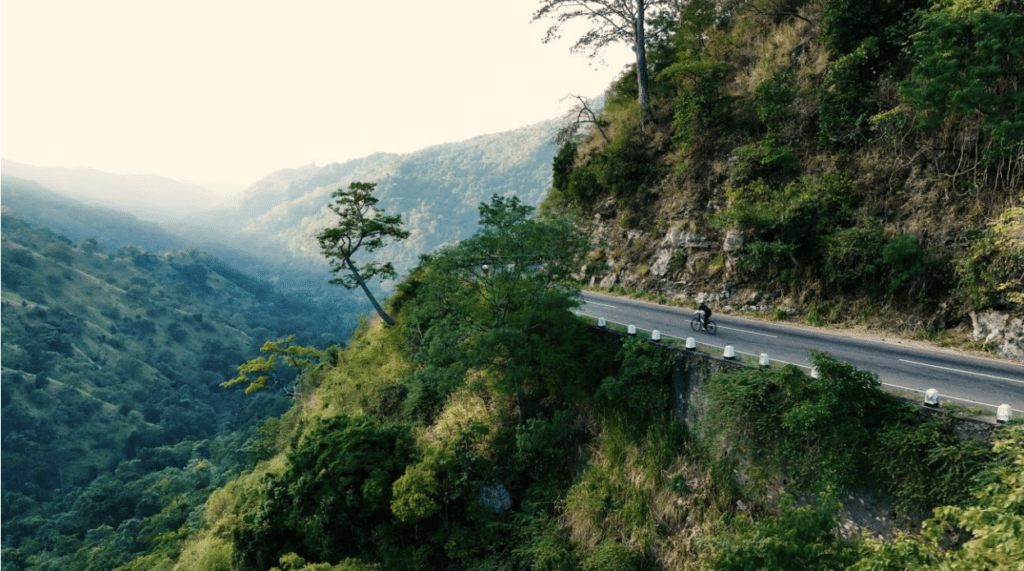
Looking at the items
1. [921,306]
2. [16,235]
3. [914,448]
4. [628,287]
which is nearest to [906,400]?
[914,448]

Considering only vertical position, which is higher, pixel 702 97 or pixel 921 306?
pixel 702 97

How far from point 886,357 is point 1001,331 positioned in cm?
290

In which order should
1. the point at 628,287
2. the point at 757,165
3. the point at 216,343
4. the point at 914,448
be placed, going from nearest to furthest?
1. the point at 914,448
2. the point at 757,165
3. the point at 628,287
4. the point at 216,343

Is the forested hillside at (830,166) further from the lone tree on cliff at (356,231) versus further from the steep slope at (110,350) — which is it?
the steep slope at (110,350)

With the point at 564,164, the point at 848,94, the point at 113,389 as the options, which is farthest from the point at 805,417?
the point at 113,389

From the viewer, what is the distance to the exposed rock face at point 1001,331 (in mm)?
12438

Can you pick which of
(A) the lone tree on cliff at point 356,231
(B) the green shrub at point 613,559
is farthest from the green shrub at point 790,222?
(A) the lone tree on cliff at point 356,231

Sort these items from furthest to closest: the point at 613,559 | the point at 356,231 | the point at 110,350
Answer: the point at 110,350 → the point at 356,231 → the point at 613,559

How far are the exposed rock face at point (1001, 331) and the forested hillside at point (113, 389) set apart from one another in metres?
59.5

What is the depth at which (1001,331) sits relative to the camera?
12820 millimetres

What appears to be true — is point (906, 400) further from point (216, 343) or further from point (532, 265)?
point (216, 343)

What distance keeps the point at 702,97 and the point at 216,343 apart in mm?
147776

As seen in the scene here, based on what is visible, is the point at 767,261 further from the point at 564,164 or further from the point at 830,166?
the point at 564,164

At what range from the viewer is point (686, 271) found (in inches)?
852
